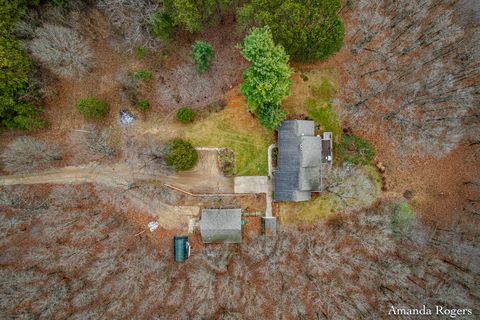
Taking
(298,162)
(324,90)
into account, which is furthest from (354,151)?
(324,90)

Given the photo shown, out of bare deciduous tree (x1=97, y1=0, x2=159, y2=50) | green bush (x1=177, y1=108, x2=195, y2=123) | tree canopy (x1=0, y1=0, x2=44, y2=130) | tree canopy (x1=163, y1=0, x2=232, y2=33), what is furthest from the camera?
green bush (x1=177, y1=108, x2=195, y2=123)

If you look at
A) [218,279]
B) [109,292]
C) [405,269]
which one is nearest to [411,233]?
[405,269]

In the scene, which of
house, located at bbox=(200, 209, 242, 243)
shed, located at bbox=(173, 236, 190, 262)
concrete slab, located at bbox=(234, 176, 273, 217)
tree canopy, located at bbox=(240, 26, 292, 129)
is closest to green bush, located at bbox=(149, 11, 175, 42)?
tree canopy, located at bbox=(240, 26, 292, 129)

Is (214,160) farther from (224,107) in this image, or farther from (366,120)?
(366,120)

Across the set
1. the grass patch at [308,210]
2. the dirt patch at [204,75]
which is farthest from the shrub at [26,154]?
the grass patch at [308,210]

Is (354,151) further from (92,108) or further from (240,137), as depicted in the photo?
(92,108)

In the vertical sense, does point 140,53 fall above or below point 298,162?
above

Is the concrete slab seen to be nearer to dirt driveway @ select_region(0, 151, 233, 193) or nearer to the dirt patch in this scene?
dirt driveway @ select_region(0, 151, 233, 193)

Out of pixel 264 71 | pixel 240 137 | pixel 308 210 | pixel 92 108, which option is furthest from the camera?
pixel 240 137
